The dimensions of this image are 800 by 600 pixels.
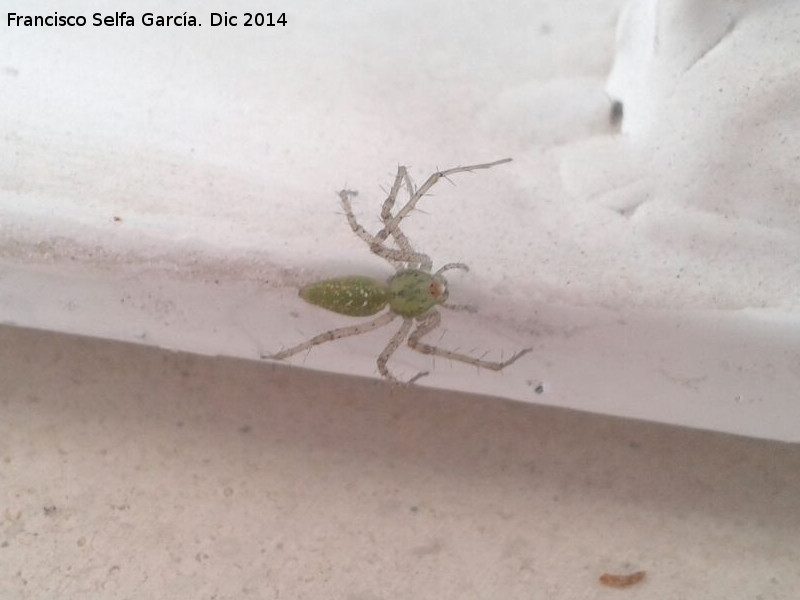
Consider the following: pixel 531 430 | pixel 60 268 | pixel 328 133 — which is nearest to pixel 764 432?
pixel 531 430

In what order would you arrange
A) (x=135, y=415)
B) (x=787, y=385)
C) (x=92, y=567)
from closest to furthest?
(x=787, y=385)
(x=92, y=567)
(x=135, y=415)

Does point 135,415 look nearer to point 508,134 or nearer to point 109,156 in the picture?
point 109,156

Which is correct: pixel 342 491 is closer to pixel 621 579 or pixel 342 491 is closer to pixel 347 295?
pixel 347 295

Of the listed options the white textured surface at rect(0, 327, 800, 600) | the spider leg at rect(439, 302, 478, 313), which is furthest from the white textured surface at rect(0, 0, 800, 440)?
the white textured surface at rect(0, 327, 800, 600)

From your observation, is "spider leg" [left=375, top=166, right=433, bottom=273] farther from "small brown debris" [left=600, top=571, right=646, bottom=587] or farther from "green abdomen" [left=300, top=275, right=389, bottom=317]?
"small brown debris" [left=600, top=571, right=646, bottom=587]

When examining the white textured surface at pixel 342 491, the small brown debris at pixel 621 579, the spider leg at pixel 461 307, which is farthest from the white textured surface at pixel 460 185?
the small brown debris at pixel 621 579

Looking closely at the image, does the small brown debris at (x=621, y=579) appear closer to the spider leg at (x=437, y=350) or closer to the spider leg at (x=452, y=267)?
the spider leg at (x=437, y=350)
